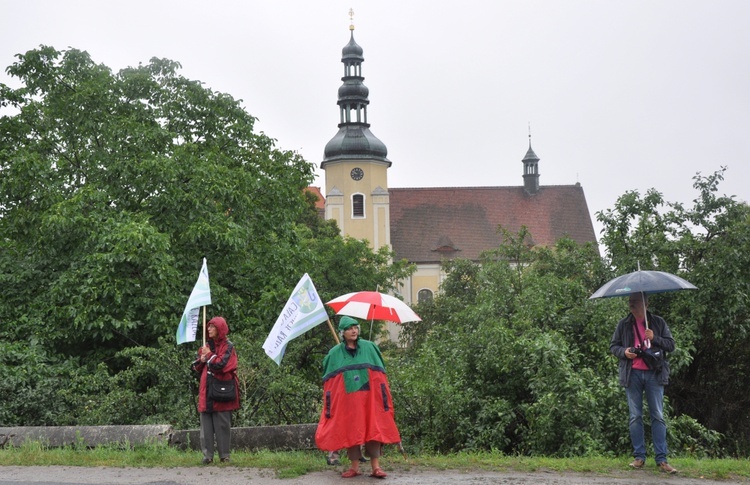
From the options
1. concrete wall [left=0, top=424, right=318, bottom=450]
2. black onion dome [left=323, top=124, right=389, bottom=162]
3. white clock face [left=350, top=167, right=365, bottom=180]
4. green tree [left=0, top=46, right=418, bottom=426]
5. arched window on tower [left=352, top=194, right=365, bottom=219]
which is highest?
black onion dome [left=323, top=124, right=389, bottom=162]

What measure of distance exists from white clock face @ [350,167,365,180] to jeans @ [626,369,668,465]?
5373cm

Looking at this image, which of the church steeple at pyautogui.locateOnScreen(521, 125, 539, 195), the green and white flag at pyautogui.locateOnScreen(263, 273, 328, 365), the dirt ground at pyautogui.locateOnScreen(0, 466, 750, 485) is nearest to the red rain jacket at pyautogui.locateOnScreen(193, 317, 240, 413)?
the green and white flag at pyautogui.locateOnScreen(263, 273, 328, 365)

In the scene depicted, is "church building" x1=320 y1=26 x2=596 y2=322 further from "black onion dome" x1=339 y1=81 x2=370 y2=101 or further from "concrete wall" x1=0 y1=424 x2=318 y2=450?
"concrete wall" x1=0 y1=424 x2=318 y2=450

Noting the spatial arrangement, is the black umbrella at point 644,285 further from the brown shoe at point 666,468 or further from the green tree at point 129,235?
the green tree at point 129,235

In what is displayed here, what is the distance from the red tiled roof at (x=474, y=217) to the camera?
64625 mm

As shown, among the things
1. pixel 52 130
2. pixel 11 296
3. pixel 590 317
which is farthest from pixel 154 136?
pixel 590 317

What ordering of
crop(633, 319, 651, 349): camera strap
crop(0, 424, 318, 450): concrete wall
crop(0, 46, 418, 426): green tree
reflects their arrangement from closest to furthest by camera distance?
crop(633, 319, 651, 349): camera strap
crop(0, 424, 318, 450): concrete wall
crop(0, 46, 418, 426): green tree

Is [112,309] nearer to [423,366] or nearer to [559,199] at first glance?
[423,366]

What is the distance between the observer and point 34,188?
62.8 feet

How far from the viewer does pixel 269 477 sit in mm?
8383

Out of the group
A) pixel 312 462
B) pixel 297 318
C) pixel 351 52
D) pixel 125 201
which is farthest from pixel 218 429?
pixel 351 52

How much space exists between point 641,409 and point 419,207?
5773 centimetres

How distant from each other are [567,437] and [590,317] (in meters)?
3.91

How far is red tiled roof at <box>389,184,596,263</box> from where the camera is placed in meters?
64.6
